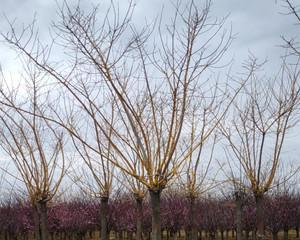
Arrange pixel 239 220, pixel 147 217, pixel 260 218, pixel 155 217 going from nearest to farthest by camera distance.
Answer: pixel 155 217
pixel 260 218
pixel 239 220
pixel 147 217

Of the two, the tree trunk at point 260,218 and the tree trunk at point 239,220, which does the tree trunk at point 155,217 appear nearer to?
the tree trunk at point 260,218

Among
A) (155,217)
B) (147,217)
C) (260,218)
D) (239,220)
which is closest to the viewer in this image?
(155,217)

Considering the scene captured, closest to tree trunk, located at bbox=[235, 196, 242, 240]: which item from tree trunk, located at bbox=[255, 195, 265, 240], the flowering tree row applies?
tree trunk, located at bbox=[255, 195, 265, 240]

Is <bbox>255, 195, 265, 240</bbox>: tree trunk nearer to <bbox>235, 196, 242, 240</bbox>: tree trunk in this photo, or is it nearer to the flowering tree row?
<bbox>235, 196, 242, 240</bbox>: tree trunk

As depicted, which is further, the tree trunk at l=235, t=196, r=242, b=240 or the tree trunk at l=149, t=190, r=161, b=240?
the tree trunk at l=235, t=196, r=242, b=240

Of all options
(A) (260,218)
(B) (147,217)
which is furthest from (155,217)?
(B) (147,217)

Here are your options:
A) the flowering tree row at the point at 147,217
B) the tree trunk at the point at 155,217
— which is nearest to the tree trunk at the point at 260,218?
the tree trunk at the point at 155,217

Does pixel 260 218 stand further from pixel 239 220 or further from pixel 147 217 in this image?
pixel 147 217

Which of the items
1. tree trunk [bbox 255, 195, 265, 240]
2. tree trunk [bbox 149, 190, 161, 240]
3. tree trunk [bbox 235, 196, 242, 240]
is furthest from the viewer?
tree trunk [bbox 235, 196, 242, 240]

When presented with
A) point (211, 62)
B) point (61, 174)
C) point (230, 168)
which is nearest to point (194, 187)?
point (230, 168)

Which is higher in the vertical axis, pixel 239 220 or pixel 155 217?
pixel 155 217

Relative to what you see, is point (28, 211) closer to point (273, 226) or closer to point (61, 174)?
point (273, 226)

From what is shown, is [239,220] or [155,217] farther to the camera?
[239,220]

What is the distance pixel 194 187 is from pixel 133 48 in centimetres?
583
